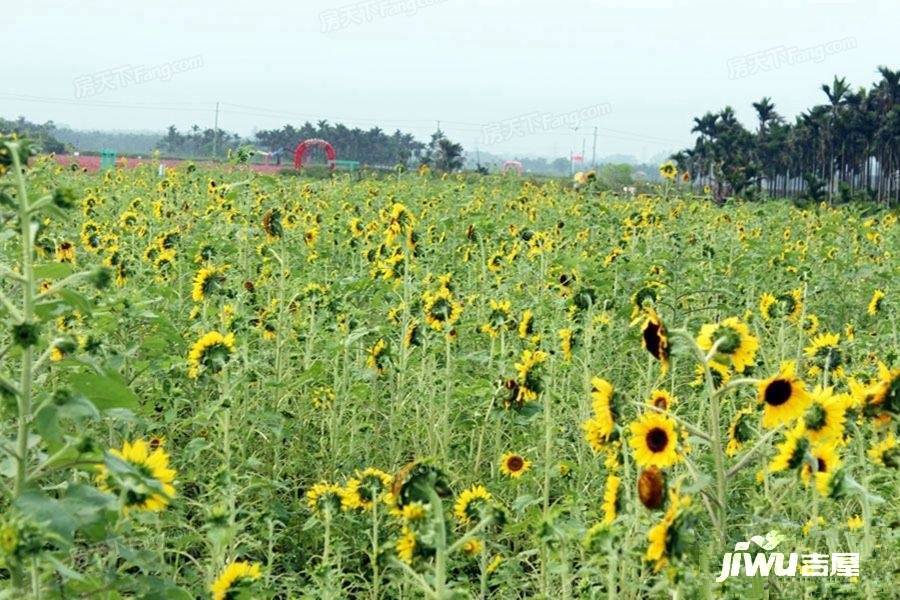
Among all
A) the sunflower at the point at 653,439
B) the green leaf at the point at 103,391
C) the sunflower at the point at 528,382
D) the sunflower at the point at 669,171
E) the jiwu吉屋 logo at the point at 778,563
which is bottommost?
the jiwu吉屋 logo at the point at 778,563

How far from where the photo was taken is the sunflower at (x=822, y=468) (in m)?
1.86

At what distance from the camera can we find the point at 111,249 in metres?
4.91

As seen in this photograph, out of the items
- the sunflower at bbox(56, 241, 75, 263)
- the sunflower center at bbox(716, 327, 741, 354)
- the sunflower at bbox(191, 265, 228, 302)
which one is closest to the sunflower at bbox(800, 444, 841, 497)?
the sunflower center at bbox(716, 327, 741, 354)

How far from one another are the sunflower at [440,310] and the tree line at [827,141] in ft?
113

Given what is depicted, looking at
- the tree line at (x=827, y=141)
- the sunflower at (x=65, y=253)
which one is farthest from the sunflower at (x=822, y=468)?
the tree line at (x=827, y=141)

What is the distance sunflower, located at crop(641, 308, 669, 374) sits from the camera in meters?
1.91

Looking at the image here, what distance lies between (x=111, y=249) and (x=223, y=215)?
1.81m

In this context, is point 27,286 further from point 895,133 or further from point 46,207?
point 895,133

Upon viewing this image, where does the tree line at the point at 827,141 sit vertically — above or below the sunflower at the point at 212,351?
above

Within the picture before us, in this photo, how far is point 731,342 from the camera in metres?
1.93

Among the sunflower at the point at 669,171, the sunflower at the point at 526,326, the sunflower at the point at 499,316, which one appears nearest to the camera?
the sunflower at the point at 526,326

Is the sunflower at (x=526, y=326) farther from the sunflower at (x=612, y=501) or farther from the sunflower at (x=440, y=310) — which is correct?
the sunflower at (x=612, y=501)

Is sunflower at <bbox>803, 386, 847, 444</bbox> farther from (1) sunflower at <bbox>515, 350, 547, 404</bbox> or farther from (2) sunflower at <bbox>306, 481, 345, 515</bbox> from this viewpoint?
(1) sunflower at <bbox>515, 350, 547, 404</bbox>

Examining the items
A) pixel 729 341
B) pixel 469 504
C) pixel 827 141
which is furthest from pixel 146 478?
pixel 827 141
